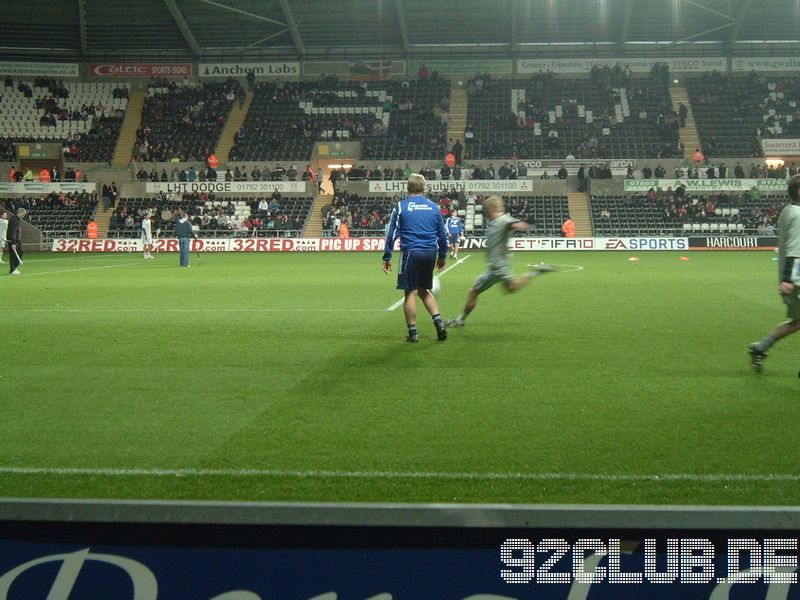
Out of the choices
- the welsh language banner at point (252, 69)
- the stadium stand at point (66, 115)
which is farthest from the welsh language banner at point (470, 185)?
the stadium stand at point (66, 115)

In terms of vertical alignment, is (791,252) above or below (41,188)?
below

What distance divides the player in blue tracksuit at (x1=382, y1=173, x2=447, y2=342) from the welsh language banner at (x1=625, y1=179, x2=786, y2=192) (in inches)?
1458

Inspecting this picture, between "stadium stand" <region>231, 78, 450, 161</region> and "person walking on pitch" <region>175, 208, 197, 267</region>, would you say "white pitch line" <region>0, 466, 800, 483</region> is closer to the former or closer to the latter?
"person walking on pitch" <region>175, 208, 197, 267</region>

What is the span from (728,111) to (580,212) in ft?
46.4

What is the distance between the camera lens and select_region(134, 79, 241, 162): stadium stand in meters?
50.3

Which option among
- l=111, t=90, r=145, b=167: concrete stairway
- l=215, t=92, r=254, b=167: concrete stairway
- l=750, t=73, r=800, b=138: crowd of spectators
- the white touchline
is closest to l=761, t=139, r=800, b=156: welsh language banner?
Result: l=750, t=73, r=800, b=138: crowd of spectators

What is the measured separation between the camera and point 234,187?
46750 millimetres

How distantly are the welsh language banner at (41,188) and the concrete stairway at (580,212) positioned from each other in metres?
27.9

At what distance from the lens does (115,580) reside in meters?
1.99

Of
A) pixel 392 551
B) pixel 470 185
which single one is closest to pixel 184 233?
pixel 470 185

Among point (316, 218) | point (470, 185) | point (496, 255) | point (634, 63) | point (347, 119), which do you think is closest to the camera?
point (496, 255)

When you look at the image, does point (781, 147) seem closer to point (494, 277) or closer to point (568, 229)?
point (568, 229)

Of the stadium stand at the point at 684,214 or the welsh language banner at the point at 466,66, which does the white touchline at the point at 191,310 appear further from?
the welsh language banner at the point at 466,66

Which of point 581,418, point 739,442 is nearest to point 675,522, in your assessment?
point 739,442
